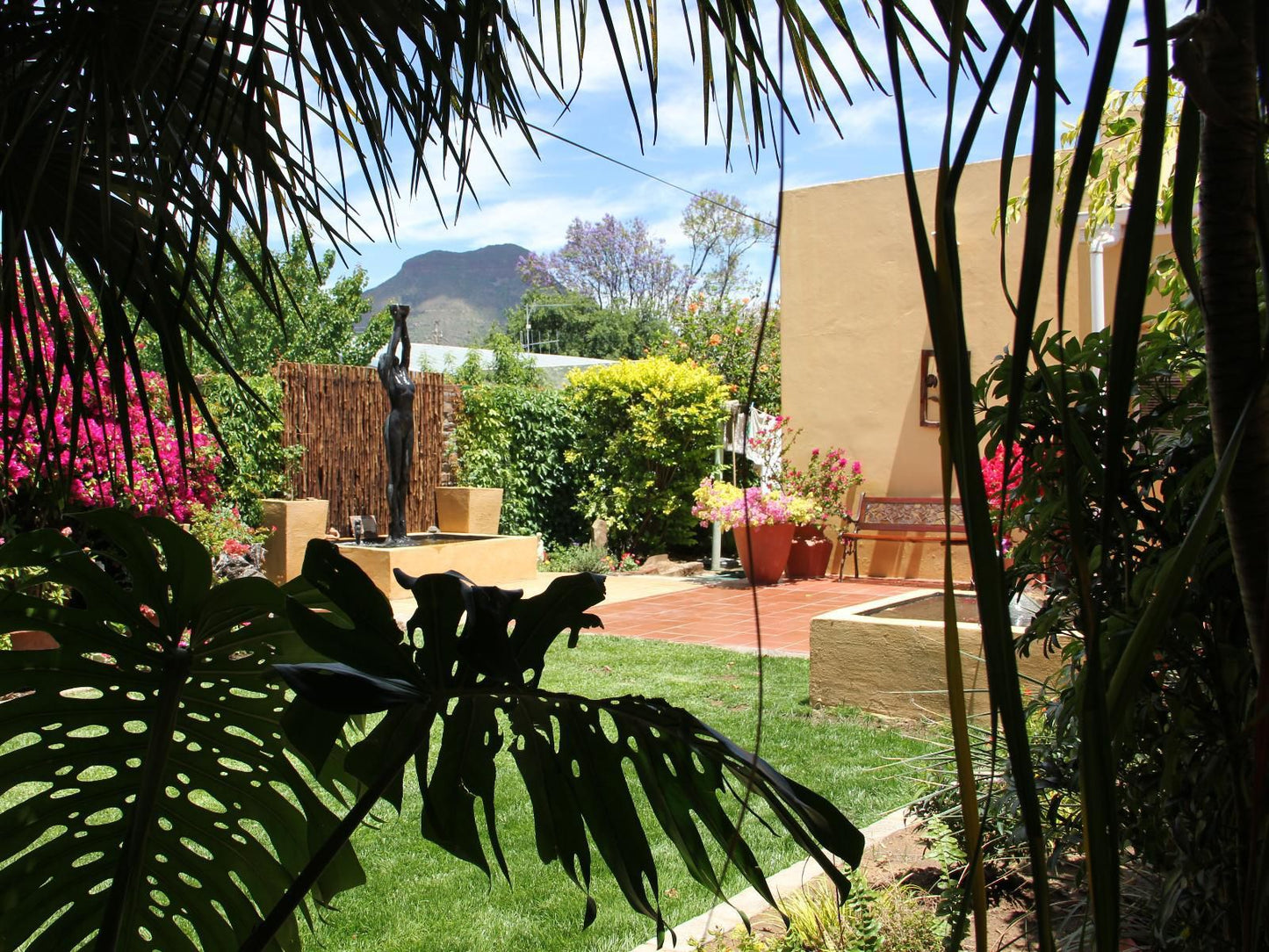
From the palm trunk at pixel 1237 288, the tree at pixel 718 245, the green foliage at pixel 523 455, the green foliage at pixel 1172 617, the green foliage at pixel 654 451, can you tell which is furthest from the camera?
the tree at pixel 718 245

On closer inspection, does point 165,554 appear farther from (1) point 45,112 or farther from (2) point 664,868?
(2) point 664,868

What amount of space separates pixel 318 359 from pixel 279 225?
16.6m

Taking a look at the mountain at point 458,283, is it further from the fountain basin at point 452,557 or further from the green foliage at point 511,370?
the fountain basin at point 452,557

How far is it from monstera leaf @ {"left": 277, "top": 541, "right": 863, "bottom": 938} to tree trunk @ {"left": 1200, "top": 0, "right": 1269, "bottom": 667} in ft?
1.39

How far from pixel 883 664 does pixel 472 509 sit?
675 centimetres

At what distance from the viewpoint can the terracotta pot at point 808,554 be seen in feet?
33.0

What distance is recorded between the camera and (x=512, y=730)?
3.14 feet

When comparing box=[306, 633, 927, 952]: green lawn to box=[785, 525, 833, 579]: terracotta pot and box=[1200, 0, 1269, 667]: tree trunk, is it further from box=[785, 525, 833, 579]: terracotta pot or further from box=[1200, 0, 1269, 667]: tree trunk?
box=[785, 525, 833, 579]: terracotta pot

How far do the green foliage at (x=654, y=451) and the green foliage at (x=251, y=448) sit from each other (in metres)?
3.34

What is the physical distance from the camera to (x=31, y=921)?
1187 millimetres

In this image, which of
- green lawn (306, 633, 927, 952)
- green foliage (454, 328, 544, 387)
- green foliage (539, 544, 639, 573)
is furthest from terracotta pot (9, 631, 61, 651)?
green foliage (454, 328, 544, 387)

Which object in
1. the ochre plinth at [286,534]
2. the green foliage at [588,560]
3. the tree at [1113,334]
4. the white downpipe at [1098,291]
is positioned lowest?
the green foliage at [588,560]

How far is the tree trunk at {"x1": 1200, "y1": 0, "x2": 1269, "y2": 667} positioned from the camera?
0.50m

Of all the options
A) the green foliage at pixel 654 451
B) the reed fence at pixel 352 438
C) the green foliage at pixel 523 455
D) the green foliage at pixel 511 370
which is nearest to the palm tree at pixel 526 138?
the reed fence at pixel 352 438
